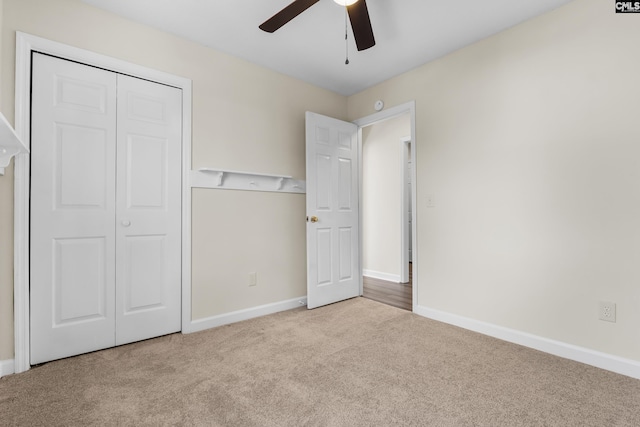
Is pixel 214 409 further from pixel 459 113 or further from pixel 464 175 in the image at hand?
pixel 459 113

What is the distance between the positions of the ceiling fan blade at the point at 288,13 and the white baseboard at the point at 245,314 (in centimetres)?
227

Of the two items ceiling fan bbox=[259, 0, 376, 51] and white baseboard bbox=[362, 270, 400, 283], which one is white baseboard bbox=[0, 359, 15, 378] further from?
white baseboard bbox=[362, 270, 400, 283]

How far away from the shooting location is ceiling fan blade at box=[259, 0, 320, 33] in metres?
1.72

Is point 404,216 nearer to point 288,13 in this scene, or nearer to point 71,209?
point 288,13

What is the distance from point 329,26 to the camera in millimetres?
2414

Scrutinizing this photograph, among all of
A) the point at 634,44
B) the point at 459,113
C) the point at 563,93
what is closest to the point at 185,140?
the point at 459,113

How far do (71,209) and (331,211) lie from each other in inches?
86.8

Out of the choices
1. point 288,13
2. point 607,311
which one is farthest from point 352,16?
point 607,311

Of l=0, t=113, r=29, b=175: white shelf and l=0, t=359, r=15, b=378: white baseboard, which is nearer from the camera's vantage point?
l=0, t=113, r=29, b=175: white shelf

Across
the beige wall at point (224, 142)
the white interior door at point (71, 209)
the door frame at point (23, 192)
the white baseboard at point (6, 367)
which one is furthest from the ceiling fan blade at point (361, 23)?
the white baseboard at point (6, 367)

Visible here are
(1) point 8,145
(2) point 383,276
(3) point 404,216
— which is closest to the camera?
(1) point 8,145

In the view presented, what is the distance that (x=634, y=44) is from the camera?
189 centimetres

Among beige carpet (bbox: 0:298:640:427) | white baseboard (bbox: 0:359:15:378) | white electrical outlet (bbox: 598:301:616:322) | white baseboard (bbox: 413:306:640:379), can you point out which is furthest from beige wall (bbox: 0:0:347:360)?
white electrical outlet (bbox: 598:301:616:322)

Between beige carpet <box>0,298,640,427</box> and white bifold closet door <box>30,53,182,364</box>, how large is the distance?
0.77 ft
